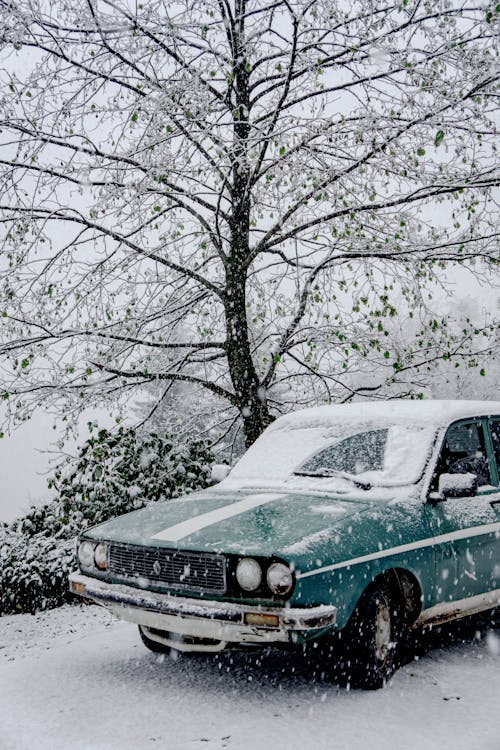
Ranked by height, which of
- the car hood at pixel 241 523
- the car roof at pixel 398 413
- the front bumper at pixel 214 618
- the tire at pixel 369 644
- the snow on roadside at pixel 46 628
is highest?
the car roof at pixel 398 413

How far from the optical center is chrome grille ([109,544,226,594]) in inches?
160

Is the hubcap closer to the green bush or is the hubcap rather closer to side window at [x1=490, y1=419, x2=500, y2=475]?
side window at [x1=490, y1=419, x2=500, y2=475]

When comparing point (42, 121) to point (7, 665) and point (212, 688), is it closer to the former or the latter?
point (7, 665)

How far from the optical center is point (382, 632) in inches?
174

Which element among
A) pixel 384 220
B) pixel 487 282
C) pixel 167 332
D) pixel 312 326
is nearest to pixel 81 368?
pixel 167 332

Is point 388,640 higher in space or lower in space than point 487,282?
lower

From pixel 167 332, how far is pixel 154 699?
677 cm

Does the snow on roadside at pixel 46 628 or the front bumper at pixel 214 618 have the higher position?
the front bumper at pixel 214 618

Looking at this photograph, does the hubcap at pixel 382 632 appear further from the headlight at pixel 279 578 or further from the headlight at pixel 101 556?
the headlight at pixel 101 556

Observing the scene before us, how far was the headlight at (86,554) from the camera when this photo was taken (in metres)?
4.86

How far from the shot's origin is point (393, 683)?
14.6ft

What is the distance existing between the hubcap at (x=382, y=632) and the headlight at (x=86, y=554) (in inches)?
72.8

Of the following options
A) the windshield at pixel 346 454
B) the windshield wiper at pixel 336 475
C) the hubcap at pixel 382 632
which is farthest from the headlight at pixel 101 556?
the hubcap at pixel 382 632

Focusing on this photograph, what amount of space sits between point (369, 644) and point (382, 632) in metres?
0.21
